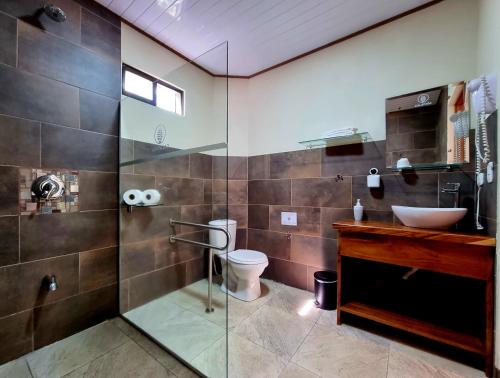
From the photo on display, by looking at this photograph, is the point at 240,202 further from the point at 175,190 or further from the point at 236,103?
the point at 236,103

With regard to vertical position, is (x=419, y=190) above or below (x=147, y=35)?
below

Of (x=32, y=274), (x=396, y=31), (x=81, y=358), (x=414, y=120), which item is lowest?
(x=81, y=358)

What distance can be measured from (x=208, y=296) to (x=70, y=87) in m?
1.95

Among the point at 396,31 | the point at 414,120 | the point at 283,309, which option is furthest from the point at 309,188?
the point at 396,31

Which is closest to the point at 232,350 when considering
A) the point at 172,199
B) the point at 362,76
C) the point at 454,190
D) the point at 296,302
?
the point at 296,302

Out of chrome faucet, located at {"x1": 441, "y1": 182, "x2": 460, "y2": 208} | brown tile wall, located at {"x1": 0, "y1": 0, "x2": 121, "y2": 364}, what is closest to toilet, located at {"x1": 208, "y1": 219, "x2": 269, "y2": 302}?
brown tile wall, located at {"x1": 0, "y1": 0, "x2": 121, "y2": 364}

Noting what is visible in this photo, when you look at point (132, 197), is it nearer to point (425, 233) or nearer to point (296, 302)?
point (296, 302)

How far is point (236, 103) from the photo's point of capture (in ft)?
9.00

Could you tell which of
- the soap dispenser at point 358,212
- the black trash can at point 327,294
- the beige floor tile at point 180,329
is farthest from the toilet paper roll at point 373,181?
the beige floor tile at point 180,329

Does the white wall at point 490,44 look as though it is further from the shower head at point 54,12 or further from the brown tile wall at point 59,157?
the shower head at point 54,12

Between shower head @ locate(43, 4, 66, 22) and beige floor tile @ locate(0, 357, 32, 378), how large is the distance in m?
2.28

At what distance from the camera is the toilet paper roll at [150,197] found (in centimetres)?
187

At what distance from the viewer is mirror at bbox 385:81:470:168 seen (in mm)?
1592

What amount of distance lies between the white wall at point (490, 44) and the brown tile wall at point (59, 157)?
2602mm
